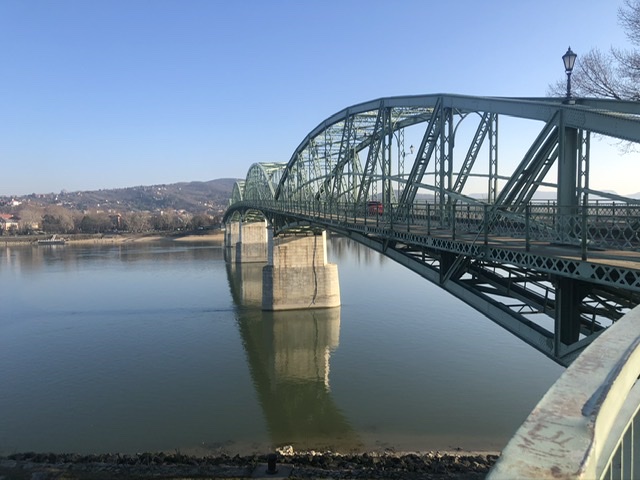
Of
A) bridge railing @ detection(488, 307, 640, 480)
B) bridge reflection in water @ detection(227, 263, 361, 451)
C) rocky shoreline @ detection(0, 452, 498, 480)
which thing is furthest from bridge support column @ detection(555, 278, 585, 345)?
bridge reflection in water @ detection(227, 263, 361, 451)

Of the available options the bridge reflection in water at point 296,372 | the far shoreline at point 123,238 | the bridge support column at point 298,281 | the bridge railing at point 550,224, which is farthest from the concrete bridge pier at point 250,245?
the bridge railing at point 550,224

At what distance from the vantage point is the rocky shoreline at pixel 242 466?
36.8 feet

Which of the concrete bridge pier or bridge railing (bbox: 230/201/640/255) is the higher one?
bridge railing (bbox: 230/201/640/255)

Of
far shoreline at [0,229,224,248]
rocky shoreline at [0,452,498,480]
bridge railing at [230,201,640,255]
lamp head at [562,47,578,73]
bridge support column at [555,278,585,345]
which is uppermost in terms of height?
lamp head at [562,47,578,73]

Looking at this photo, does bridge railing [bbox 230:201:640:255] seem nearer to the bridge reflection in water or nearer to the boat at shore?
the bridge reflection in water

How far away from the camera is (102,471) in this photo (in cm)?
1156

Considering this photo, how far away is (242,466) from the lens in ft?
38.8

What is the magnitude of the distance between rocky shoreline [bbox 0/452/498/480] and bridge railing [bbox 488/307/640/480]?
9.98 m

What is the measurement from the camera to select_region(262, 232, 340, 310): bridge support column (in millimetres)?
32094

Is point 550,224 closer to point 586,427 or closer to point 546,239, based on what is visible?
point 546,239

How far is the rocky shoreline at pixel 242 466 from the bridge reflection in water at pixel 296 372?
1847 millimetres

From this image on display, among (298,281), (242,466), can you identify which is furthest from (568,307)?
(298,281)

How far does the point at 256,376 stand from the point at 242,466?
8205 millimetres

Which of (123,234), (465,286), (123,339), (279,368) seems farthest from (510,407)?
(123,234)
